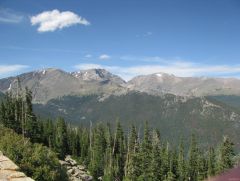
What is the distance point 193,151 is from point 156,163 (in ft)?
65.6

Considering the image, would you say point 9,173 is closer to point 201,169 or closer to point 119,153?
point 201,169

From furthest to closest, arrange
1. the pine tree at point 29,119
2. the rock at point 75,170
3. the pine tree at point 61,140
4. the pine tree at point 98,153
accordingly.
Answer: the pine tree at point 61,140, the pine tree at point 98,153, the pine tree at point 29,119, the rock at point 75,170

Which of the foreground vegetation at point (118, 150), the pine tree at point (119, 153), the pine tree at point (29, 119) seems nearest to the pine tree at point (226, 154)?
the foreground vegetation at point (118, 150)

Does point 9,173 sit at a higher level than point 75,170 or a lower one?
higher

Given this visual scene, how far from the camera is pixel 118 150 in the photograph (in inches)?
5482

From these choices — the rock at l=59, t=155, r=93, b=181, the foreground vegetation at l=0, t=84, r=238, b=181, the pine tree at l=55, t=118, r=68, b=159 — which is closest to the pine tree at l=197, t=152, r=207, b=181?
the foreground vegetation at l=0, t=84, r=238, b=181

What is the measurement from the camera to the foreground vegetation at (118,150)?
3953 inches

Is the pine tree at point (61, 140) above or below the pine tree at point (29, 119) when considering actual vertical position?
below

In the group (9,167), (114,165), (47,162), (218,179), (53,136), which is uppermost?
(218,179)

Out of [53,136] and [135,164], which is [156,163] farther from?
[53,136]

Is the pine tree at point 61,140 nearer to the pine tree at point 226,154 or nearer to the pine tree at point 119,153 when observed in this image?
the pine tree at point 119,153

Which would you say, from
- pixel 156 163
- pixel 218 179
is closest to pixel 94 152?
pixel 156 163

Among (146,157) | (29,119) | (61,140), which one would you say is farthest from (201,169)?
(29,119)

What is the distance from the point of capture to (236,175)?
8.41ft
